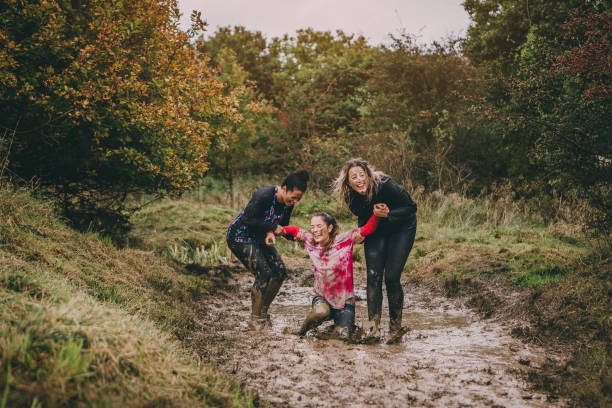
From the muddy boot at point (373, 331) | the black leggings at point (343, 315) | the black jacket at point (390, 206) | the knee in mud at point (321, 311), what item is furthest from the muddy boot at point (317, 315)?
Answer: the black jacket at point (390, 206)

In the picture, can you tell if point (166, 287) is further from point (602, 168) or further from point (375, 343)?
point (602, 168)

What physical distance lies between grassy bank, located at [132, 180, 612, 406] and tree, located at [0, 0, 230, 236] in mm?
1509

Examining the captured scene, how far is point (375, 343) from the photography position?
5.07 metres

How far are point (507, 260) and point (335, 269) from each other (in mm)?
4268

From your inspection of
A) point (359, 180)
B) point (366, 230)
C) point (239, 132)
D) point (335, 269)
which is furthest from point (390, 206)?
point (239, 132)

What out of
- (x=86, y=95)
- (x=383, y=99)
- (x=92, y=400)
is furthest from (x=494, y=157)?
Answer: (x=92, y=400)

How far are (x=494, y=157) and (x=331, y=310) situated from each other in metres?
12.9

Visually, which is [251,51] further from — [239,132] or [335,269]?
[335,269]

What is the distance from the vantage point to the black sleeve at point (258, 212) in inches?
227

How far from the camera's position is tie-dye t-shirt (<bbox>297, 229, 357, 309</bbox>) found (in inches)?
211

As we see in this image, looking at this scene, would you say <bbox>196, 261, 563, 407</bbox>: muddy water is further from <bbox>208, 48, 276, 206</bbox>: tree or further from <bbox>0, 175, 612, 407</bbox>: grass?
<bbox>208, 48, 276, 206</bbox>: tree

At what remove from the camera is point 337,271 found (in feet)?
17.7

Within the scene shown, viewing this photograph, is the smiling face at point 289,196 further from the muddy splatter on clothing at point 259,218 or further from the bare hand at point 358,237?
the bare hand at point 358,237

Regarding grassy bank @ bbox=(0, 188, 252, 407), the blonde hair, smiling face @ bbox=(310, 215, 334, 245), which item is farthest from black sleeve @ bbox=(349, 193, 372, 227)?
grassy bank @ bbox=(0, 188, 252, 407)
